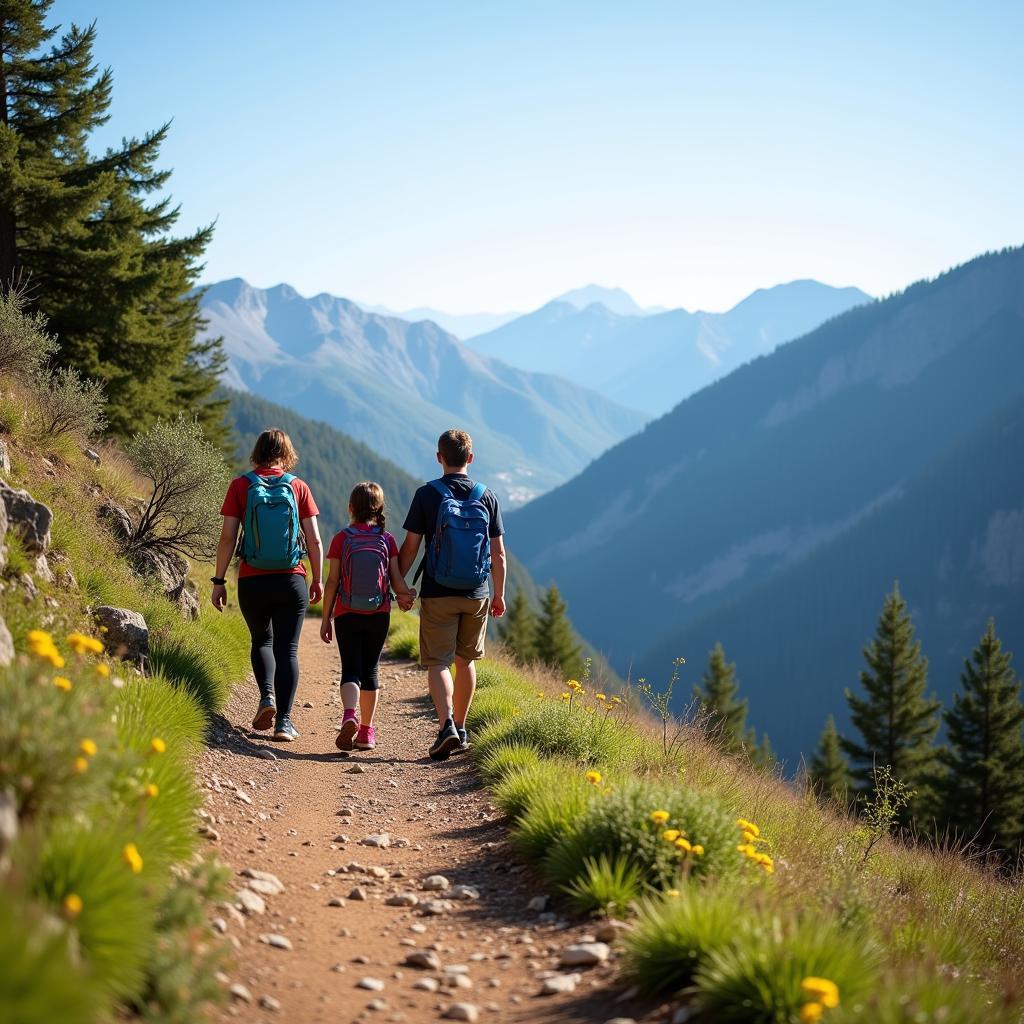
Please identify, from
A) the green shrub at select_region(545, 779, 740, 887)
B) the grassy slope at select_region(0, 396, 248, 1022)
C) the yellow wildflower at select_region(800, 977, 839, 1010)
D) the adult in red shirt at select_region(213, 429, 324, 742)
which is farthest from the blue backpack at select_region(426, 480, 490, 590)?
the yellow wildflower at select_region(800, 977, 839, 1010)

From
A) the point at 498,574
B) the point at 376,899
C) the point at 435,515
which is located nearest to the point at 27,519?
the point at 435,515

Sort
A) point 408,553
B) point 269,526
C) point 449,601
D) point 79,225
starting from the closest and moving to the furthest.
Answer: point 269,526, point 449,601, point 408,553, point 79,225

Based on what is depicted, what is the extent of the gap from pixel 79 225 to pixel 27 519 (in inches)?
539

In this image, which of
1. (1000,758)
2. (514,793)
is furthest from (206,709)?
(1000,758)

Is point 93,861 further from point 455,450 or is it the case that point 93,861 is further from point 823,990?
point 455,450

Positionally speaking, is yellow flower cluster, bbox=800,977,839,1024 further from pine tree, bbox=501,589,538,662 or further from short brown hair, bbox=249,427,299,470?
pine tree, bbox=501,589,538,662

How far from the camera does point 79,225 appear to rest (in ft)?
57.5

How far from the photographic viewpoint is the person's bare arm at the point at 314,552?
7.12 metres

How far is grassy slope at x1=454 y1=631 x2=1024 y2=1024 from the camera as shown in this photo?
9.86 ft

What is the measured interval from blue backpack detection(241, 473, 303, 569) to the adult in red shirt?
0.27 ft

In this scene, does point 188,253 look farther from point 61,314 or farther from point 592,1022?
point 592,1022

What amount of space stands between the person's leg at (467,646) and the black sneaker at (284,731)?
1.50 meters

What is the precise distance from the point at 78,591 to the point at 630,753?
15.8 feet

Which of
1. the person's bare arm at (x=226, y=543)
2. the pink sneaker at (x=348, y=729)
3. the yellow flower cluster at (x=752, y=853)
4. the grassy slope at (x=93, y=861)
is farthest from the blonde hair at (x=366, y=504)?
the yellow flower cluster at (x=752, y=853)
